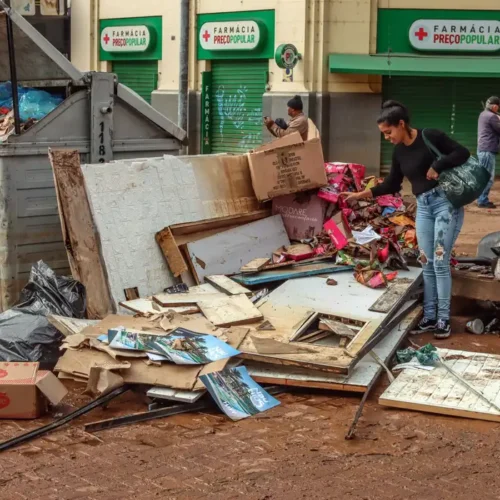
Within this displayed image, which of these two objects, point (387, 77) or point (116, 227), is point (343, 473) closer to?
point (116, 227)

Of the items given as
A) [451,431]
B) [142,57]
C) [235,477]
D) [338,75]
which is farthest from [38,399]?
[142,57]

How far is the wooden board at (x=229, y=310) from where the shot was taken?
267 inches

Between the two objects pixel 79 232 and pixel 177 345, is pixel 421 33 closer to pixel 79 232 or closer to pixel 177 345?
pixel 79 232

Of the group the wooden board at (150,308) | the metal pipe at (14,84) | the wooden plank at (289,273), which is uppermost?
the metal pipe at (14,84)

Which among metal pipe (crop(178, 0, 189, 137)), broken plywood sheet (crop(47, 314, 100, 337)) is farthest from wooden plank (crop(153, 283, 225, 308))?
metal pipe (crop(178, 0, 189, 137))

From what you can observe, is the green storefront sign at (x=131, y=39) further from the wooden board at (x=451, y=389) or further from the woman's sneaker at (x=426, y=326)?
the wooden board at (x=451, y=389)

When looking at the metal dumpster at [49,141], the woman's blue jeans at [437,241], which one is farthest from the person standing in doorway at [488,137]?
the woman's blue jeans at [437,241]

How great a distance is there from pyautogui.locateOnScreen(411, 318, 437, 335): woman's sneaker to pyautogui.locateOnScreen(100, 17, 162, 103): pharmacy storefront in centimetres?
1599

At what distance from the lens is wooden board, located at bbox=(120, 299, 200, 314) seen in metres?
6.97

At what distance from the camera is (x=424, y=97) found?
1994 centimetres

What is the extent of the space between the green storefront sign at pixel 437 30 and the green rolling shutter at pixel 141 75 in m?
5.94

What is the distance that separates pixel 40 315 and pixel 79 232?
69cm

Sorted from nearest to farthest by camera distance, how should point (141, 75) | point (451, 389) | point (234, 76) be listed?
point (451, 389)
point (234, 76)
point (141, 75)

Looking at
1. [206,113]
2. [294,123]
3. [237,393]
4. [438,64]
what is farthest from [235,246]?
[206,113]
